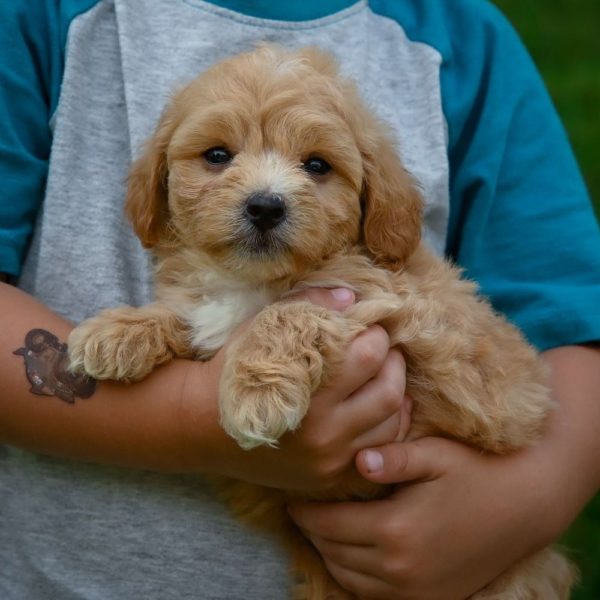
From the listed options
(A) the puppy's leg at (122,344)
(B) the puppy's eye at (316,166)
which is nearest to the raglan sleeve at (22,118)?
(A) the puppy's leg at (122,344)

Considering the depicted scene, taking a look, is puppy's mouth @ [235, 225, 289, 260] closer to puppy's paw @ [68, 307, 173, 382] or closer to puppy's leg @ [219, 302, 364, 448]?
puppy's leg @ [219, 302, 364, 448]

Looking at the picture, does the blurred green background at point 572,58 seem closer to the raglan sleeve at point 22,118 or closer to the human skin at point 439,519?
the human skin at point 439,519

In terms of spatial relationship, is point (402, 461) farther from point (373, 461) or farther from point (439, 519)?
point (439, 519)

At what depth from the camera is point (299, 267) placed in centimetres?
287

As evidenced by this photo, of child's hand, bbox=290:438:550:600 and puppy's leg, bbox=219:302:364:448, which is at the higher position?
puppy's leg, bbox=219:302:364:448

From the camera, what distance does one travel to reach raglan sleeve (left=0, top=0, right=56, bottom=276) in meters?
2.94

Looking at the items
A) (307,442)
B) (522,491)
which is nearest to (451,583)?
(522,491)

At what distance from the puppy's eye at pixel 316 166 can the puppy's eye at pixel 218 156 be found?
0.76 ft

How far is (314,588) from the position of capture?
297 centimetres

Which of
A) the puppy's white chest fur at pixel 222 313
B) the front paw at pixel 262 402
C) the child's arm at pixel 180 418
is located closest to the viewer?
the front paw at pixel 262 402

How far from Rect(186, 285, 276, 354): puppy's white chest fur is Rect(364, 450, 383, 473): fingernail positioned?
0.54m

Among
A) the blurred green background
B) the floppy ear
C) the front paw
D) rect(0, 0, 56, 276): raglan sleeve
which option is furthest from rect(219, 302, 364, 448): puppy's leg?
the blurred green background

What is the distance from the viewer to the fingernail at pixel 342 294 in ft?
9.29

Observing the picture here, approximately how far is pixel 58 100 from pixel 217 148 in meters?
0.58
